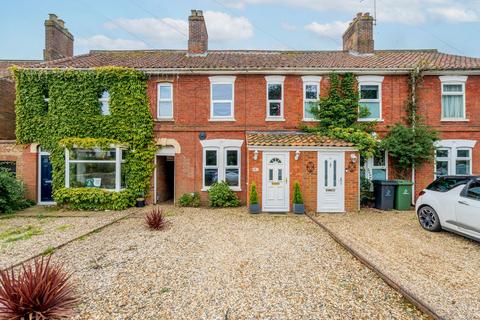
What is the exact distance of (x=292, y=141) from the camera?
1129cm

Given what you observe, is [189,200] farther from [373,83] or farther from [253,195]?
[373,83]

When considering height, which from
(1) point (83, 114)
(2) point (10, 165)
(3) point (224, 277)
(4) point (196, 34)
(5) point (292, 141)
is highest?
(4) point (196, 34)

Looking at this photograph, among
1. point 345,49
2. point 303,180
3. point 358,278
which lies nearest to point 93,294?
point 358,278

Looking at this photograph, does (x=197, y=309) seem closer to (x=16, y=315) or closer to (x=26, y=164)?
(x=16, y=315)

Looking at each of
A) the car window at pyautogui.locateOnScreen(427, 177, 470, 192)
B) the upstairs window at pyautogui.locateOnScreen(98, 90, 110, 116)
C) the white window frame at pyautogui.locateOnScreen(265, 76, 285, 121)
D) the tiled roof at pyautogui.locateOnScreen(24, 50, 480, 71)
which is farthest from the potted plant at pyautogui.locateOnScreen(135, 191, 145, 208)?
the car window at pyautogui.locateOnScreen(427, 177, 470, 192)

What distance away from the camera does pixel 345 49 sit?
1769 cm

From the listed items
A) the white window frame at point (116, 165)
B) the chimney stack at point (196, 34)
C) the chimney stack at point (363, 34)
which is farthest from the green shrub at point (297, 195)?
the chimney stack at point (363, 34)

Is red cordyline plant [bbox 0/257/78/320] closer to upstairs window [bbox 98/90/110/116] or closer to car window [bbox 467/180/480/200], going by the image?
car window [bbox 467/180/480/200]

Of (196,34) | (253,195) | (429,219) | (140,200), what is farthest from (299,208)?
(196,34)

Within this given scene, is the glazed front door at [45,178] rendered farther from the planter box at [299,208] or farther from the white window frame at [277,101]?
the planter box at [299,208]

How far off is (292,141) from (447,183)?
547cm

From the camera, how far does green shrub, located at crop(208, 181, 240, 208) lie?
12203 mm

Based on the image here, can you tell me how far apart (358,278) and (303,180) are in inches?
253

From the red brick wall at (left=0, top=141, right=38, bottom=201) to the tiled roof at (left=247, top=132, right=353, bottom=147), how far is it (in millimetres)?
10724
